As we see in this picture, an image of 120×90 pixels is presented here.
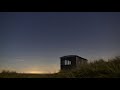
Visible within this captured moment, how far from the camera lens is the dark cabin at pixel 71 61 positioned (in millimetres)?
3707

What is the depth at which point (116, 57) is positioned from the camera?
12.3 feet

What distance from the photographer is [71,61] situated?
3930 millimetres

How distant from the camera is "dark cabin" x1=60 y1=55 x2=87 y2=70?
12.2 ft
